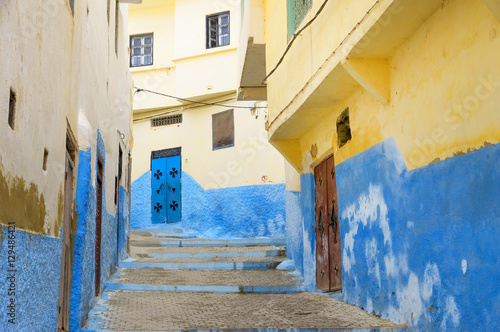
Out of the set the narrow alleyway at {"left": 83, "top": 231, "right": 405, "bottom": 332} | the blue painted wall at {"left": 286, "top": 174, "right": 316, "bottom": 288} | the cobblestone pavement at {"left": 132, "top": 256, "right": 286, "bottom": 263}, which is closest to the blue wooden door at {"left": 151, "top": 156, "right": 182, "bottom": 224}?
the narrow alleyway at {"left": 83, "top": 231, "right": 405, "bottom": 332}

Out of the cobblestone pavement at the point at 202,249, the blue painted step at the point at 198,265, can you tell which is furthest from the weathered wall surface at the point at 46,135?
the cobblestone pavement at the point at 202,249

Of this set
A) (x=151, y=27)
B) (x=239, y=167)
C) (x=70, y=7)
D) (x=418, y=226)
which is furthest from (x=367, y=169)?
(x=151, y=27)

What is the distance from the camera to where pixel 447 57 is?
473 centimetres

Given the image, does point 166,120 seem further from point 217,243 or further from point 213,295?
point 213,295

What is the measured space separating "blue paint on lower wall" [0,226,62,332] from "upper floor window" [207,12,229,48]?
1365cm

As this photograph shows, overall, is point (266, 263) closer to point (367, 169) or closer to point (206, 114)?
point (367, 169)

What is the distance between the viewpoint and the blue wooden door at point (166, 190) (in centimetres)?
1764

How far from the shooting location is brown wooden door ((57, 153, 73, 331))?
5.30 metres

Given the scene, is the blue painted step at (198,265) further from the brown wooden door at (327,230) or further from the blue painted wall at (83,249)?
the blue painted wall at (83,249)

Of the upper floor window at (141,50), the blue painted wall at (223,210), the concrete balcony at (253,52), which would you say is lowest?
the blue painted wall at (223,210)

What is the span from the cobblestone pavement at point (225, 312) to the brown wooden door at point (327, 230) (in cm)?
30

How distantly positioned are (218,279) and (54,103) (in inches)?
218

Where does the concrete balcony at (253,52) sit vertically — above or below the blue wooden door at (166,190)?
above

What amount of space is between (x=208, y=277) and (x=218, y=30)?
10.1 m
